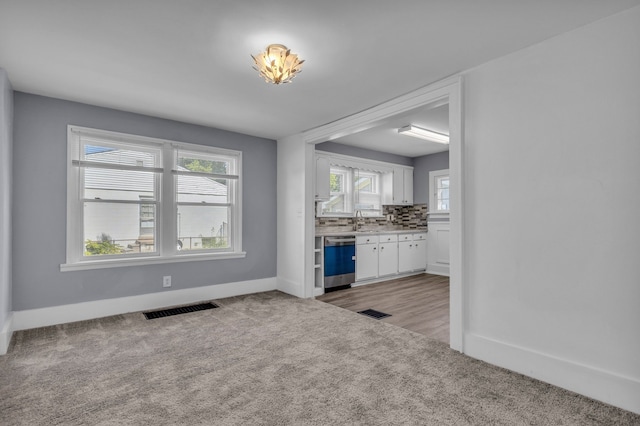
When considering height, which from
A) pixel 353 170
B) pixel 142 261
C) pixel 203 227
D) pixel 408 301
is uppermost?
pixel 353 170

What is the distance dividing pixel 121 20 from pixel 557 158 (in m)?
3.16

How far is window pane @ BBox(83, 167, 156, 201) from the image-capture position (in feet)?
12.8

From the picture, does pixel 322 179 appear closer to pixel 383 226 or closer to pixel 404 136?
pixel 404 136

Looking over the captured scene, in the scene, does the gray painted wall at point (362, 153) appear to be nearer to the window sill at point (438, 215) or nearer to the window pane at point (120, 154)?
the window sill at point (438, 215)

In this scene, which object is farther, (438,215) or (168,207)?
(438,215)

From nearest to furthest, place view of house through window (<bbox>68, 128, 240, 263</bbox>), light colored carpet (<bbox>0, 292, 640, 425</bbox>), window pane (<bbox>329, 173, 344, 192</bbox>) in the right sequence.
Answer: light colored carpet (<bbox>0, 292, 640, 425</bbox>), view of house through window (<bbox>68, 128, 240, 263</bbox>), window pane (<bbox>329, 173, 344, 192</bbox>)

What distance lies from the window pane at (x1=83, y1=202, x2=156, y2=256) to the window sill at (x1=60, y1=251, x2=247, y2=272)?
14 cm

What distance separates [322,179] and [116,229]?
3152 millimetres

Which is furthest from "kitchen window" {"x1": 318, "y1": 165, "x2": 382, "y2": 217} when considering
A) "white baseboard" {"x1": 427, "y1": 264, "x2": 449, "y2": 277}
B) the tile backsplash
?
"white baseboard" {"x1": 427, "y1": 264, "x2": 449, "y2": 277}

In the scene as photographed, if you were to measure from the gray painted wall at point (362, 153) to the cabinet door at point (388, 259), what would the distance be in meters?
1.80

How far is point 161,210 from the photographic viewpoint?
436cm

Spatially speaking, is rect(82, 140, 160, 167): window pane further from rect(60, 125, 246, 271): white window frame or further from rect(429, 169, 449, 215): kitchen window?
rect(429, 169, 449, 215): kitchen window

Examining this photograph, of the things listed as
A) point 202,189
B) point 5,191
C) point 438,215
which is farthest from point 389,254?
point 5,191

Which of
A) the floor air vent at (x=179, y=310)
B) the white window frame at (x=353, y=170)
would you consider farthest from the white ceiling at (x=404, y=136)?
the floor air vent at (x=179, y=310)
